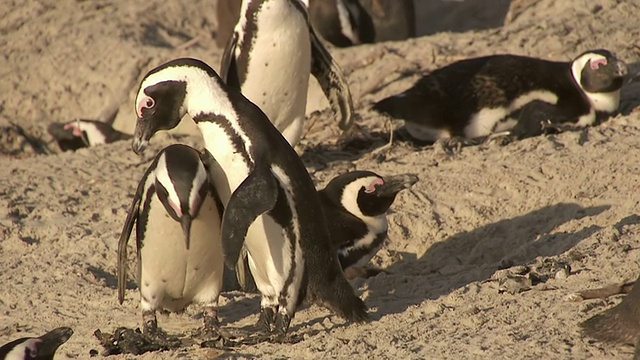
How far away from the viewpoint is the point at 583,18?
9.42 metres

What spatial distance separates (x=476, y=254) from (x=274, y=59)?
5.20 feet

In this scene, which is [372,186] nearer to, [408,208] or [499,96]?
[408,208]

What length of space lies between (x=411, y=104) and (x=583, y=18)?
2100 mm

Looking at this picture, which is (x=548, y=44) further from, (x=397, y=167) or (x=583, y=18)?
(x=397, y=167)

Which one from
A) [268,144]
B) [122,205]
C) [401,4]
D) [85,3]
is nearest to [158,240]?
[268,144]

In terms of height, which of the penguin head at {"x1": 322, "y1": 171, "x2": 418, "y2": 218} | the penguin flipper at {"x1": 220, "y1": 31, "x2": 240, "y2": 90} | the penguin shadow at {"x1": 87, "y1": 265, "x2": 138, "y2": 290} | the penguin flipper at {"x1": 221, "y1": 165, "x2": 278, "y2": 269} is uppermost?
the penguin flipper at {"x1": 221, "y1": 165, "x2": 278, "y2": 269}

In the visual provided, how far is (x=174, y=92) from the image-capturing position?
521cm

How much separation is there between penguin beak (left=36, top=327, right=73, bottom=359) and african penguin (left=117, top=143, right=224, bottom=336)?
453 millimetres

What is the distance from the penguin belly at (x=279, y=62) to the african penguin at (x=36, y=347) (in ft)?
8.24

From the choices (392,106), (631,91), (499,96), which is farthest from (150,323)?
(631,91)

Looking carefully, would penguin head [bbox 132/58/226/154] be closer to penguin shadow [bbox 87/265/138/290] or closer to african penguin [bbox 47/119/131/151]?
penguin shadow [bbox 87/265/138/290]

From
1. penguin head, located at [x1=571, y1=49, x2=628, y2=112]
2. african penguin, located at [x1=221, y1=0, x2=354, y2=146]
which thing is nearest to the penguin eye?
african penguin, located at [x1=221, y1=0, x2=354, y2=146]

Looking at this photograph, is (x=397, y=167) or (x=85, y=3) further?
(x=85, y=3)

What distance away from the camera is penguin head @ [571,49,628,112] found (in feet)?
25.9
